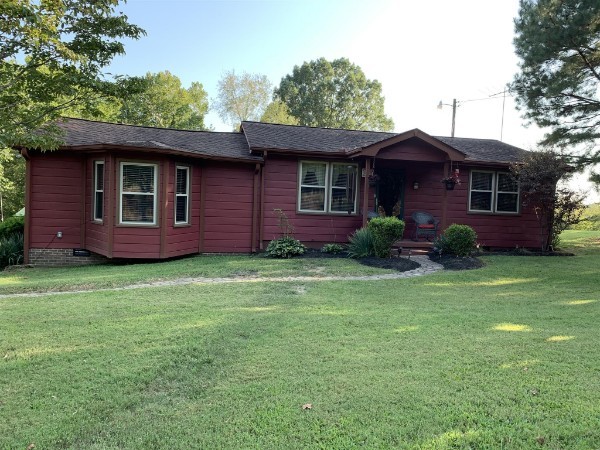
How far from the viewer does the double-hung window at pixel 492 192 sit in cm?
1262

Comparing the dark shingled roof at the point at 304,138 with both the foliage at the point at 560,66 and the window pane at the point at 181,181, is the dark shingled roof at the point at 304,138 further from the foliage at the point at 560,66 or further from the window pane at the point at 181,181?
the foliage at the point at 560,66

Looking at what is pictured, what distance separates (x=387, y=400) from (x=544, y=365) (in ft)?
5.26

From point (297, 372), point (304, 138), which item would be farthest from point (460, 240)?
point (297, 372)

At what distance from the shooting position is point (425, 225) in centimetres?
1133

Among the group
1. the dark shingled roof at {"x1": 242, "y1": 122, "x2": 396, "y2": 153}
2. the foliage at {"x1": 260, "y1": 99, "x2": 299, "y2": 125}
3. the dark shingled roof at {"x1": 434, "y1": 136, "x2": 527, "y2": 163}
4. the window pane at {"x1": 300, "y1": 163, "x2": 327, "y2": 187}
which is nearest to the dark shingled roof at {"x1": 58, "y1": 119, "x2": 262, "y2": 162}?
the dark shingled roof at {"x1": 242, "y1": 122, "x2": 396, "y2": 153}

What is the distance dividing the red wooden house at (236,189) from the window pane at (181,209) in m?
0.03

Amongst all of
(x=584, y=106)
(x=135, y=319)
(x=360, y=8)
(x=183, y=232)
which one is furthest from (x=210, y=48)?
(x=135, y=319)

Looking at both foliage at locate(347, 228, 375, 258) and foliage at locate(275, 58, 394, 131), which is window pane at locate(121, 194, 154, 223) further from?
foliage at locate(275, 58, 394, 131)

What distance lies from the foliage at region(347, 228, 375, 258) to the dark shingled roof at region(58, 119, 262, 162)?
334cm

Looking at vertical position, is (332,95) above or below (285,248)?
above

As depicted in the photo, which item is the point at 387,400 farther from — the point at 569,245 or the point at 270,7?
the point at 270,7

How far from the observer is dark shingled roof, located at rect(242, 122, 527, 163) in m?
11.5

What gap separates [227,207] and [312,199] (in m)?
2.37

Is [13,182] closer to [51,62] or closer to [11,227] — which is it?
[11,227]
